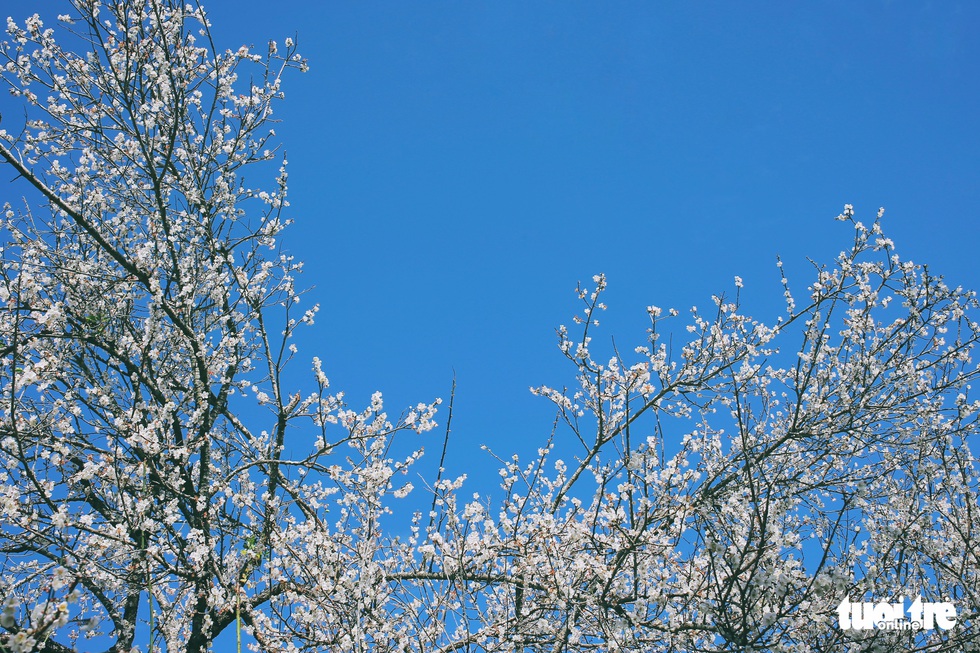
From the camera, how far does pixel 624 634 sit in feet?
13.6

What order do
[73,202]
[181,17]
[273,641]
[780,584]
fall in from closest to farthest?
[780,584]
[273,641]
[181,17]
[73,202]

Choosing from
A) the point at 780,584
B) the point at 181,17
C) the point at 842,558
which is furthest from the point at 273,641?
the point at 181,17

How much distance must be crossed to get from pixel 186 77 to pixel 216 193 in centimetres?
111

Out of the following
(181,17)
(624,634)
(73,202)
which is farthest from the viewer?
(73,202)

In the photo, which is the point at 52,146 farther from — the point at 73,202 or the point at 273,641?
the point at 273,641

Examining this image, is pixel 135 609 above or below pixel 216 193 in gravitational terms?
below

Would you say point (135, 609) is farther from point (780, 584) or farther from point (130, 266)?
point (780, 584)

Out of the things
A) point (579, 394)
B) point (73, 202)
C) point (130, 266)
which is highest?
point (73, 202)

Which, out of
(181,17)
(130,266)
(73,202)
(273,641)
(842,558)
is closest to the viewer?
(842,558)

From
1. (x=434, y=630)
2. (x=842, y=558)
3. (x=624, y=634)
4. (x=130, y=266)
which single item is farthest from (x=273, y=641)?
(x=842, y=558)

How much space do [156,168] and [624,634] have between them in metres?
5.75

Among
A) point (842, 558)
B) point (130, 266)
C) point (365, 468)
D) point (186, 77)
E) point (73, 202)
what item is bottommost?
point (842, 558)

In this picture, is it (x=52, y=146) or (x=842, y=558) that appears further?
(x=52, y=146)

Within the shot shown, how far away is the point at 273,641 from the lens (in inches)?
199
